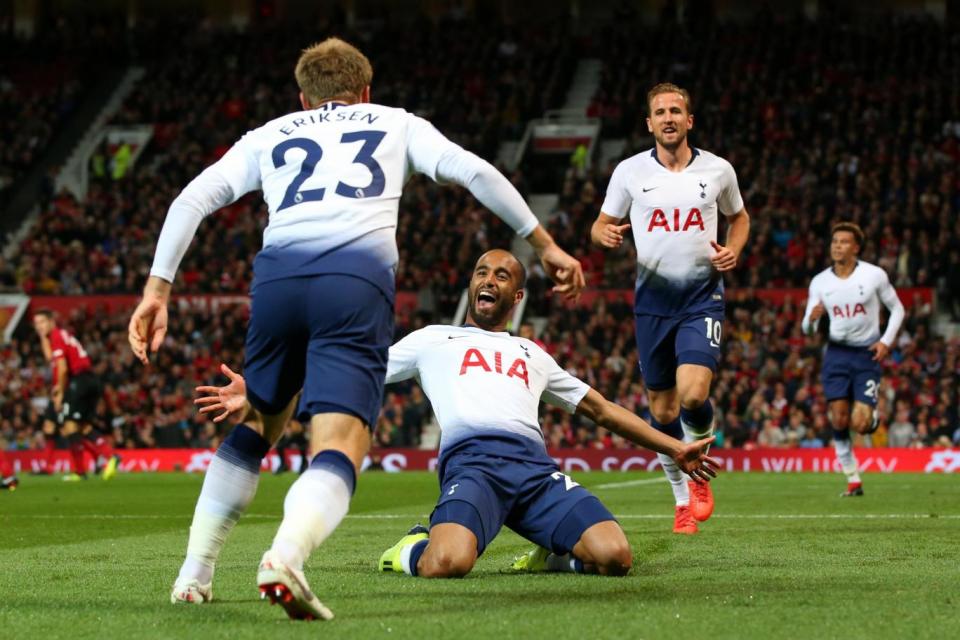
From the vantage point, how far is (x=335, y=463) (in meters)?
5.22

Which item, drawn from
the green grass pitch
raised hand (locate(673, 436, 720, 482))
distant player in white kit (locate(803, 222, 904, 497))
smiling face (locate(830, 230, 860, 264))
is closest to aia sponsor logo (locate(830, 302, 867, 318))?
distant player in white kit (locate(803, 222, 904, 497))

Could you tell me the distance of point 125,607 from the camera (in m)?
5.75

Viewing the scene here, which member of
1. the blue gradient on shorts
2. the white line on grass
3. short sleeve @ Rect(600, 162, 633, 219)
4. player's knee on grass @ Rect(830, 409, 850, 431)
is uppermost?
short sleeve @ Rect(600, 162, 633, 219)

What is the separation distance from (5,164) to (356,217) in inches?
1437

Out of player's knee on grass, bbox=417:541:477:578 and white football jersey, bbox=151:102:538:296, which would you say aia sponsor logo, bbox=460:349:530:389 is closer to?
player's knee on grass, bbox=417:541:477:578

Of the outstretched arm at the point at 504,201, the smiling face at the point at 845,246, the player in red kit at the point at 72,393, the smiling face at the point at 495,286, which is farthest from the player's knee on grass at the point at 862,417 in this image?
the outstretched arm at the point at 504,201

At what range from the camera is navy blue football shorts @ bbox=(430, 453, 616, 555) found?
22.3 feet

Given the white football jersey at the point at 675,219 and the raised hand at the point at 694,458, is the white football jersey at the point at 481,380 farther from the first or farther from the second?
the white football jersey at the point at 675,219

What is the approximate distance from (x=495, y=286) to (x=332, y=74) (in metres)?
1.86

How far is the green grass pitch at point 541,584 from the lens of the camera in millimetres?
5062

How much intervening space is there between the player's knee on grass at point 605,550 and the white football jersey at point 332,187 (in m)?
1.87

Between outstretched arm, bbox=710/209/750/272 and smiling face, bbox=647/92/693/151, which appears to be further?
smiling face, bbox=647/92/693/151

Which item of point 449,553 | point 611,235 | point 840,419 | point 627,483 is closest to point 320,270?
point 449,553

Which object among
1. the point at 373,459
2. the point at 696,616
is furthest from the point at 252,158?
the point at 373,459
